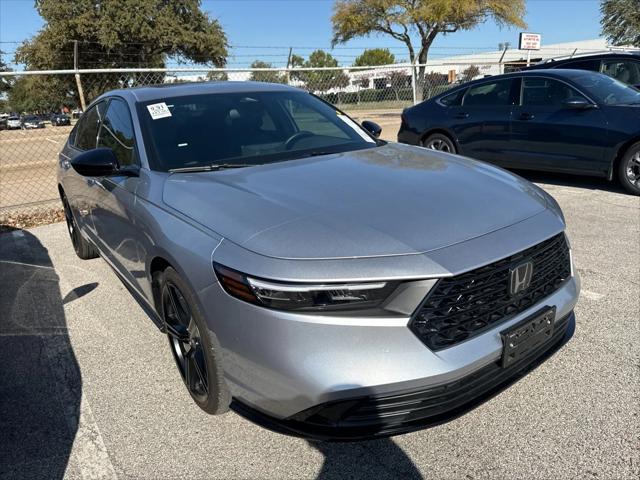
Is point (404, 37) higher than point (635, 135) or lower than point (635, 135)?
higher

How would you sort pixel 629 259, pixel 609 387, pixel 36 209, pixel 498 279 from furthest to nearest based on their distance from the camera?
pixel 36 209 < pixel 629 259 < pixel 609 387 < pixel 498 279

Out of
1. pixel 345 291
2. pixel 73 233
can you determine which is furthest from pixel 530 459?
pixel 73 233

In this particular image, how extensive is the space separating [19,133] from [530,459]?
38.8 feet

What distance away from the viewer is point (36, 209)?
750 cm

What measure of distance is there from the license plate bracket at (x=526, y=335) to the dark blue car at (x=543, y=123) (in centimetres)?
472

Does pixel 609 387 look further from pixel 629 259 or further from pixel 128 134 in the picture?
pixel 128 134

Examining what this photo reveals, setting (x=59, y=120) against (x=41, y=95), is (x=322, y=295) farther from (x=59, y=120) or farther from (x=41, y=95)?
(x=41, y=95)

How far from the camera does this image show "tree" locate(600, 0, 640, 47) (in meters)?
28.5

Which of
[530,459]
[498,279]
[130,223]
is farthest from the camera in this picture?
[130,223]

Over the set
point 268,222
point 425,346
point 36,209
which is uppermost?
point 268,222

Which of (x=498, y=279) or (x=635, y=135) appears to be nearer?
(x=498, y=279)

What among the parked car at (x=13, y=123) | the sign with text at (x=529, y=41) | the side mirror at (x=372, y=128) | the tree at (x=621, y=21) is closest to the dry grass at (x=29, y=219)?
the parked car at (x=13, y=123)

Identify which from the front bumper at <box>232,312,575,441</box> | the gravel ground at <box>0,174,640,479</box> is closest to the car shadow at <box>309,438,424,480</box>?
the gravel ground at <box>0,174,640,479</box>

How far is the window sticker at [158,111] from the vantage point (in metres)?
3.16
